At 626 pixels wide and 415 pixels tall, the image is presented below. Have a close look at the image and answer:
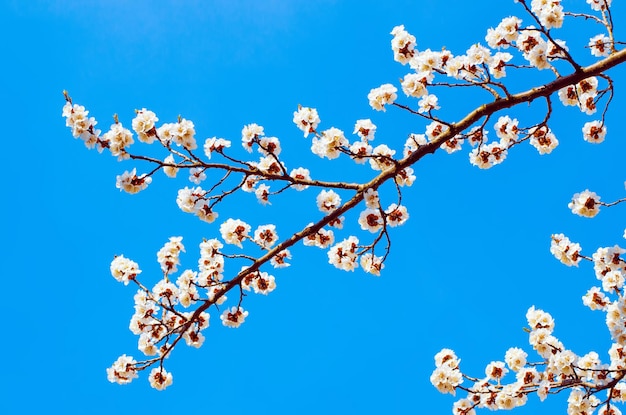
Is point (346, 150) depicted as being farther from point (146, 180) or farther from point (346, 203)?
point (146, 180)

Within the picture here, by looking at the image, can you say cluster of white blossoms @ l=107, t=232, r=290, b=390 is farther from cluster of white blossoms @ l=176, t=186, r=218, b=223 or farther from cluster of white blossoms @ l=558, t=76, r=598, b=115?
cluster of white blossoms @ l=558, t=76, r=598, b=115

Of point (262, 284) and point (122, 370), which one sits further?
point (262, 284)

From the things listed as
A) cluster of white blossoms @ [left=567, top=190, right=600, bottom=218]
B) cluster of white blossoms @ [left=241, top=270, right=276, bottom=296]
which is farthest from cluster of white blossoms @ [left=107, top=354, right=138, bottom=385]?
cluster of white blossoms @ [left=567, top=190, right=600, bottom=218]

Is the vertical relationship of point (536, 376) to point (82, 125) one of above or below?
below

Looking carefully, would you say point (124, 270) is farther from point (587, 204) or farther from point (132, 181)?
point (587, 204)

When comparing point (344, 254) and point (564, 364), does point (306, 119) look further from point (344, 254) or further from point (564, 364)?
point (564, 364)

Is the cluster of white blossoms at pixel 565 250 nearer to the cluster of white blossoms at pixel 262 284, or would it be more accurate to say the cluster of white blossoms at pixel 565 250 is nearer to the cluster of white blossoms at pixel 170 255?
the cluster of white blossoms at pixel 262 284

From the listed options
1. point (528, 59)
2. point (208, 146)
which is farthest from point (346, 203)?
point (528, 59)

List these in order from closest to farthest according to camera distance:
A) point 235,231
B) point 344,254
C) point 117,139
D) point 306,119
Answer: point 117,139, point 306,119, point 235,231, point 344,254

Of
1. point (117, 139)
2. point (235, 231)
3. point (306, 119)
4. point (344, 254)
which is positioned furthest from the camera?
point (344, 254)

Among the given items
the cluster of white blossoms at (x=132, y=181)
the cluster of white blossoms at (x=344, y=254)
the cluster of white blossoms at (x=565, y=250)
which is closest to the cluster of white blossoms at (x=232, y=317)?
the cluster of white blossoms at (x=344, y=254)

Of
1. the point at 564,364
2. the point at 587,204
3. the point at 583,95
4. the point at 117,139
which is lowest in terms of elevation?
the point at 564,364

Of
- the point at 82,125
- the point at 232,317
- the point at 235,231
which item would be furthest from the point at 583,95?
the point at 82,125
